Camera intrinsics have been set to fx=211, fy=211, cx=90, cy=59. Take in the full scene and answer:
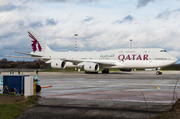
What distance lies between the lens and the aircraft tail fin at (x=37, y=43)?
1977 inches

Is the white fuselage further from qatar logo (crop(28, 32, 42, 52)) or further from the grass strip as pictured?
the grass strip

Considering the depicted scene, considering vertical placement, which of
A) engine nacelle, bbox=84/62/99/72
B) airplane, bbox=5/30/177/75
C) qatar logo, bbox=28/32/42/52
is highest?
qatar logo, bbox=28/32/42/52

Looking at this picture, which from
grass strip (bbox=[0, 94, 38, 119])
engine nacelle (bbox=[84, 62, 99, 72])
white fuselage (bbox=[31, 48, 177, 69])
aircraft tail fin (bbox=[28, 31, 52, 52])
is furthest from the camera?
aircraft tail fin (bbox=[28, 31, 52, 52])

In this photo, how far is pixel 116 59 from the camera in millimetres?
40719

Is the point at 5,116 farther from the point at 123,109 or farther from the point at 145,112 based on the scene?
the point at 145,112

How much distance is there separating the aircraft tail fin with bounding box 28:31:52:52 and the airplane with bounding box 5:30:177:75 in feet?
6.58

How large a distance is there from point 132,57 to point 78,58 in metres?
12.3

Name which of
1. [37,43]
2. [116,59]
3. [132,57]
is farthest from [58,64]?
[132,57]

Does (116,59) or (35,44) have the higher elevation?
(35,44)

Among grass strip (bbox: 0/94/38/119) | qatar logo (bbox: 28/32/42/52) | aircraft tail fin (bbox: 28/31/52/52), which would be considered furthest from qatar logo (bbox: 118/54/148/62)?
grass strip (bbox: 0/94/38/119)

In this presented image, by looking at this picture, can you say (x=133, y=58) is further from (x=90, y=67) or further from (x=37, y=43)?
(x=37, y=43)

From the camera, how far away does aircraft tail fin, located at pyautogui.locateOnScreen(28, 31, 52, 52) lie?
1977 inches

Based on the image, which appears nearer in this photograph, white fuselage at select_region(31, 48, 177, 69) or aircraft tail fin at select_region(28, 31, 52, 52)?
white fuselage at select_region(31, 48, 177, 69)

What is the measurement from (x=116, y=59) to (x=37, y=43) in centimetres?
2047
